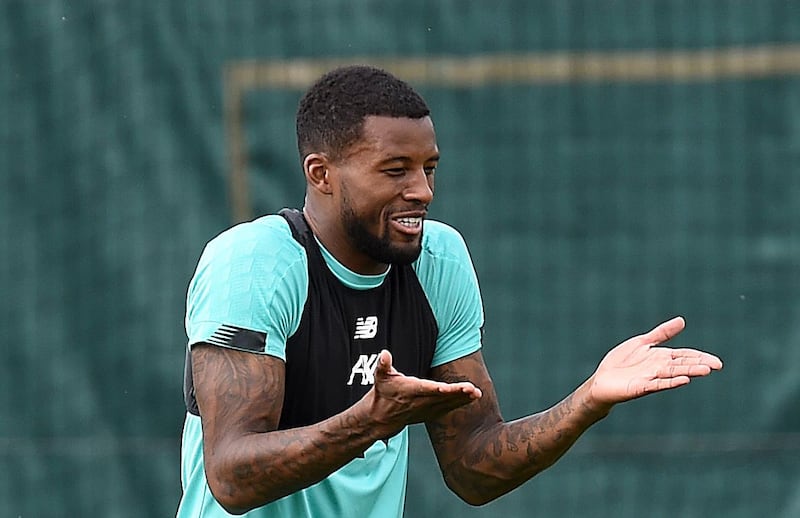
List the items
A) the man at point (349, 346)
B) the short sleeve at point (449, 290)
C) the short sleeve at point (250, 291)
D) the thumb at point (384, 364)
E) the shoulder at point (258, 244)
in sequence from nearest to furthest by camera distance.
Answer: the thumb at point (384, 364) < the man at point (349, 346) < the short sleeve at point (250, 291) < the shoulder at point (258, 244) < the short sleeve at point (449, 290)

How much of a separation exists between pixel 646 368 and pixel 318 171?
1000 mm

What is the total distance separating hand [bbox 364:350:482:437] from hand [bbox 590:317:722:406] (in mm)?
463

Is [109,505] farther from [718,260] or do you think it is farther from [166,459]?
[718,260]

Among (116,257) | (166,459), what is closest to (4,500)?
(166,459)

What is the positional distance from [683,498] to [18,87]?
3.18 m

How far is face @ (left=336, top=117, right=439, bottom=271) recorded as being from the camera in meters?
3.92

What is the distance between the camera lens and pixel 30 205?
6430mm

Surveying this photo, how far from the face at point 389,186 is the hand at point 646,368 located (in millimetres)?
581

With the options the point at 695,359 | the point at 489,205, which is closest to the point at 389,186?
the point at 695,359

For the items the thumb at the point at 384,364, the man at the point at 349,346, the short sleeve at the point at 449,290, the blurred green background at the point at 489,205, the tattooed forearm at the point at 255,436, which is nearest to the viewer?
the thumb at the point at 384,364

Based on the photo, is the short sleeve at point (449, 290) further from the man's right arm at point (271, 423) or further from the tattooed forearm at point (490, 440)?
the man's right arm at point (271, 423)

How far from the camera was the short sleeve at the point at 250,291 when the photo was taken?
3770 millimetres

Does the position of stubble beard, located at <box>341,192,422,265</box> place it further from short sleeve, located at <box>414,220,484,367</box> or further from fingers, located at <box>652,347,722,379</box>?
fingers, located at <box>652,347,722,379</box>

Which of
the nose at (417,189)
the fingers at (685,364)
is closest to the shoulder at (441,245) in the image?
the nose at (417,189)
